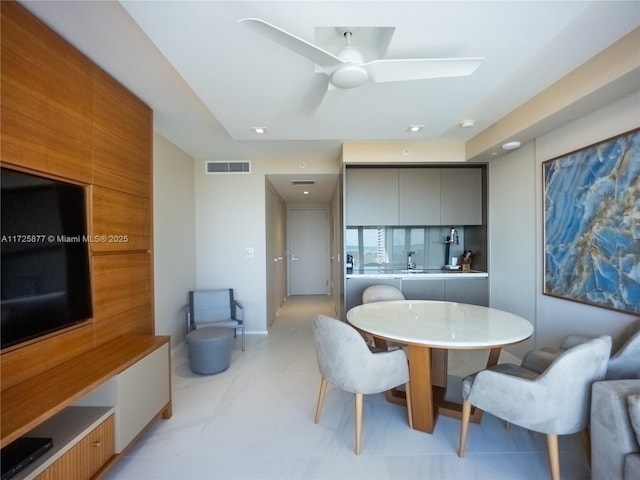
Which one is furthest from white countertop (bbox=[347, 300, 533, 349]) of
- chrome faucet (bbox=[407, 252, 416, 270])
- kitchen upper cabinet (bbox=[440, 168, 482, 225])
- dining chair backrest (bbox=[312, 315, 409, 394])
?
kitchen upper cabinet (bbox=[440, 168, 482, 225])

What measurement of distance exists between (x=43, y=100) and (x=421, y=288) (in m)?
3.76

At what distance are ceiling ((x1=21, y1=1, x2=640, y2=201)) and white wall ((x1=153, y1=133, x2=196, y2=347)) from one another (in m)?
0.72

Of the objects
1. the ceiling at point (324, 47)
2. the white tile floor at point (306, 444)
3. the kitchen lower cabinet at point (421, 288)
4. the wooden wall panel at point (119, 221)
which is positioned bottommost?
the white tile floor at point (306, 444)

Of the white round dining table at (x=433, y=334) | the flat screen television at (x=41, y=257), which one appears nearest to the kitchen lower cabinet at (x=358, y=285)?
the white round dining table at (x=433, y=334)

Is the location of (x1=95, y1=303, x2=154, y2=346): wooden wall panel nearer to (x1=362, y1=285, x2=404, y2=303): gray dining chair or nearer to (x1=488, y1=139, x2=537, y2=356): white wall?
(x1=362, y1=285, x2=404, y2=303): gray dining chair

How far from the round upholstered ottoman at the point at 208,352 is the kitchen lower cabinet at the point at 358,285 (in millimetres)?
1519

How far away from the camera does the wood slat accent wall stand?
1422mm

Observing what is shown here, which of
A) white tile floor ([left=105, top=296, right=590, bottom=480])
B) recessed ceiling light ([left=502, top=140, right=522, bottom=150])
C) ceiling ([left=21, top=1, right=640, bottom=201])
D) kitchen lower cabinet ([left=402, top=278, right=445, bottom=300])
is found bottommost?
white tile floor ([left=105, top=296, right=590, bottom=480])

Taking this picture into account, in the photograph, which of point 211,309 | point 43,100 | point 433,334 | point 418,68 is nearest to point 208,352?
point 211,309

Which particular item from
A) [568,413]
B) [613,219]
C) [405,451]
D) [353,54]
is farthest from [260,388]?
[613,219]

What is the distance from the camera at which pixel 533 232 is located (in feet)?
9.97

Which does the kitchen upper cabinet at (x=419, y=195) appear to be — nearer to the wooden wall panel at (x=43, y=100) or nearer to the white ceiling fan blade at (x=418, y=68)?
the white ceiling fan blade at (x=418, y=68)

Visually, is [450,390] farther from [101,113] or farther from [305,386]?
[101,113]

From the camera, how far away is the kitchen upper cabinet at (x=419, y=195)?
3953mm
